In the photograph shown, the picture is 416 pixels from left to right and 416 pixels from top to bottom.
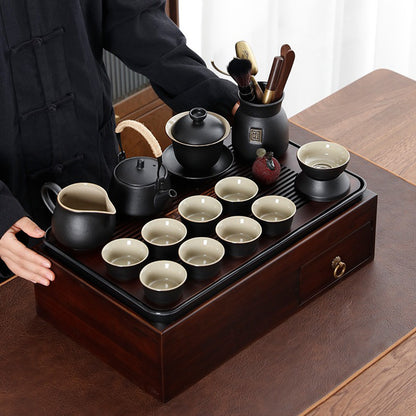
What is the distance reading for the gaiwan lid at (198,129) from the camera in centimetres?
183

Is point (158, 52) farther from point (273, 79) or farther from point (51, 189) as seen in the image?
point (51, 189)

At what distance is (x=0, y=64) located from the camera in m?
1.92

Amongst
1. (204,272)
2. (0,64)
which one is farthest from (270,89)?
(0,64)

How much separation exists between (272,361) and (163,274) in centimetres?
29

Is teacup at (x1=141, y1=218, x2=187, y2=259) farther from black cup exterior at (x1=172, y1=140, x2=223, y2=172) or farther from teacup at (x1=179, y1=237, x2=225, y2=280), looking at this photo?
black cup exterior at (x1=172, y1=140, x2=223, y2=172)

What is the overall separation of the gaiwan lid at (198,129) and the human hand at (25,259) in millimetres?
383

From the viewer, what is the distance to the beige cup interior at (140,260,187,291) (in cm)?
158

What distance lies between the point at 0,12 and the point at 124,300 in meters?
0.79

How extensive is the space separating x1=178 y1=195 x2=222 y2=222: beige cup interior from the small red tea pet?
0.46ft

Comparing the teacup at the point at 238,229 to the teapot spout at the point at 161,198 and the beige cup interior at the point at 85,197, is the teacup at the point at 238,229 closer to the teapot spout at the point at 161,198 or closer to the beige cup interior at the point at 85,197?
A: the teapot spout at the point at 161,198

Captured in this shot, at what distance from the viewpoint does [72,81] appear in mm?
2092

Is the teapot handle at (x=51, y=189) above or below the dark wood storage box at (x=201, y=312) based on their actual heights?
above

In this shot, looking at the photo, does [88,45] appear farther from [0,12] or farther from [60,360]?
[60,360]

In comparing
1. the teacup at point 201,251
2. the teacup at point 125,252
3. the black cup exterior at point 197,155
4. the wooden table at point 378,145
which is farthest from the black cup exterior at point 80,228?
the wooden table at point 378,145
